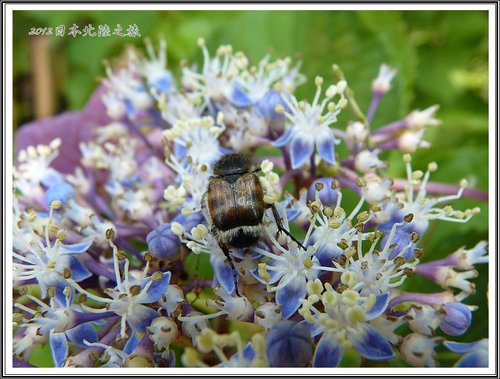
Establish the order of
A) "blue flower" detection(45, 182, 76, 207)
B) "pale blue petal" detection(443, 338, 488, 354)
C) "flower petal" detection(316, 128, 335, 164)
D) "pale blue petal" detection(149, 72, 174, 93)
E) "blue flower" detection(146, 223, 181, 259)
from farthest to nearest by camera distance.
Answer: "pale blue petal" detection(149, 72, 174, 93) → "blue flower" detection(45, 182, 76, 207) → "flower petal" detection(316, 128, 335, 164) → "blue flower" detection(146, 223, 181, 259) → "pale blue petal" detection(443, 338, 488, 354)

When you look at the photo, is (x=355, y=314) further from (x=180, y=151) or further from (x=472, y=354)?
(x=180, y=151)

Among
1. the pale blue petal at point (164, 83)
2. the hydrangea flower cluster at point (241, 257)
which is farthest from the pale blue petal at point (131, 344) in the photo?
the pale blue petal at point (164, 83)

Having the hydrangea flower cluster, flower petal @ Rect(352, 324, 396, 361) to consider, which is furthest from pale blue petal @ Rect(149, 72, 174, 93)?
flower petal @ Rect(352, 324, 396, 361)

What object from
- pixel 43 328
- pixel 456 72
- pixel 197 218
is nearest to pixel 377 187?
pixel 197 218

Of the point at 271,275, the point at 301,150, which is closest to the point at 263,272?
the point at 271,275

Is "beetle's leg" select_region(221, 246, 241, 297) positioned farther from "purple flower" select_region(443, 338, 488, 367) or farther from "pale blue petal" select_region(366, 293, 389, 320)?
"purple flower" select_region(443, 338, 488, 367)
